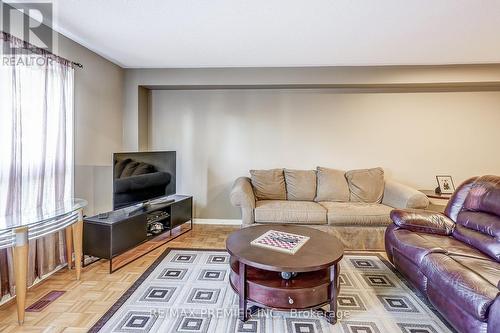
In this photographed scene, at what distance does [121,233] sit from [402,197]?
328 centimetres

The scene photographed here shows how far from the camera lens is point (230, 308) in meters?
2.04

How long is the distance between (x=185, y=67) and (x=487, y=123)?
457cm

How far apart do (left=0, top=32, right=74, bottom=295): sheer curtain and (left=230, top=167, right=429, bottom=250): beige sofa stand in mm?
1865

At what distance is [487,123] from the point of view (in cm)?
394

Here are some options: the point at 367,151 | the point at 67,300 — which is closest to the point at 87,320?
the point at 67,300

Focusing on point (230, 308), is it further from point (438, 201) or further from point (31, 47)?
point (438, 201)

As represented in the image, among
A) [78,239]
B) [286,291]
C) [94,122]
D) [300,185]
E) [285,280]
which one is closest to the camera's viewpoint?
[286,291]

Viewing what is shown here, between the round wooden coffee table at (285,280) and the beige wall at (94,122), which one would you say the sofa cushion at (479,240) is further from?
the beige wall at (94,122)

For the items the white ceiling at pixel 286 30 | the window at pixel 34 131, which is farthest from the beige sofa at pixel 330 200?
the window at pixel 34 131

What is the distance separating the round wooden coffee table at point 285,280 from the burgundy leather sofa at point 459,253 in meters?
0.67

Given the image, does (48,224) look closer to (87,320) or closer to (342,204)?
(87,320)

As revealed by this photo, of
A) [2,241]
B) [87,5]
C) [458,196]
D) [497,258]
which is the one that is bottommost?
[497,258]

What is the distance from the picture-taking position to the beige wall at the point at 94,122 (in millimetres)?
2938

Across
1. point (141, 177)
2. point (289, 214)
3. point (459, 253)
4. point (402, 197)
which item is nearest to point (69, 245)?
point (141, 177)
